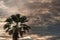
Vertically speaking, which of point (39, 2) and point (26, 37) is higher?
point (39, 2)

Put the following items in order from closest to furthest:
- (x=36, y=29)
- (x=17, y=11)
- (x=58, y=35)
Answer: (x=58, y=35) < (x=36, y=29) < (x=17, y=11)

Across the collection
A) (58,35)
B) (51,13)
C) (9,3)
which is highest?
(9,3)

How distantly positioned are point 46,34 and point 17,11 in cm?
1263

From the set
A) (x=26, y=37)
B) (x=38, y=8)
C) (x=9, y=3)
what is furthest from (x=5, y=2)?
(x=26, y=37)

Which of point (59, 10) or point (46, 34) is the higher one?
point (59, 10)

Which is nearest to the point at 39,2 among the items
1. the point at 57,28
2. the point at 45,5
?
the point at 45,5

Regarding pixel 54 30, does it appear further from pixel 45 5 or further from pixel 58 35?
pixel 45 5

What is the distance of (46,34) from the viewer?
7025 centimetres

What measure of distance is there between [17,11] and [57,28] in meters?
13.3

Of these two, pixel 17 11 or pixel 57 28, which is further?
pixel 17 11

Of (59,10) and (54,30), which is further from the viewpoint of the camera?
(59,10)

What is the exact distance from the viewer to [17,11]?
78375 millimetres

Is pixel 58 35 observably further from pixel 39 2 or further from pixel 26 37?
pixel 39 2

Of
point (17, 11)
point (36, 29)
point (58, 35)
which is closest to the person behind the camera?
point (58, 35)
